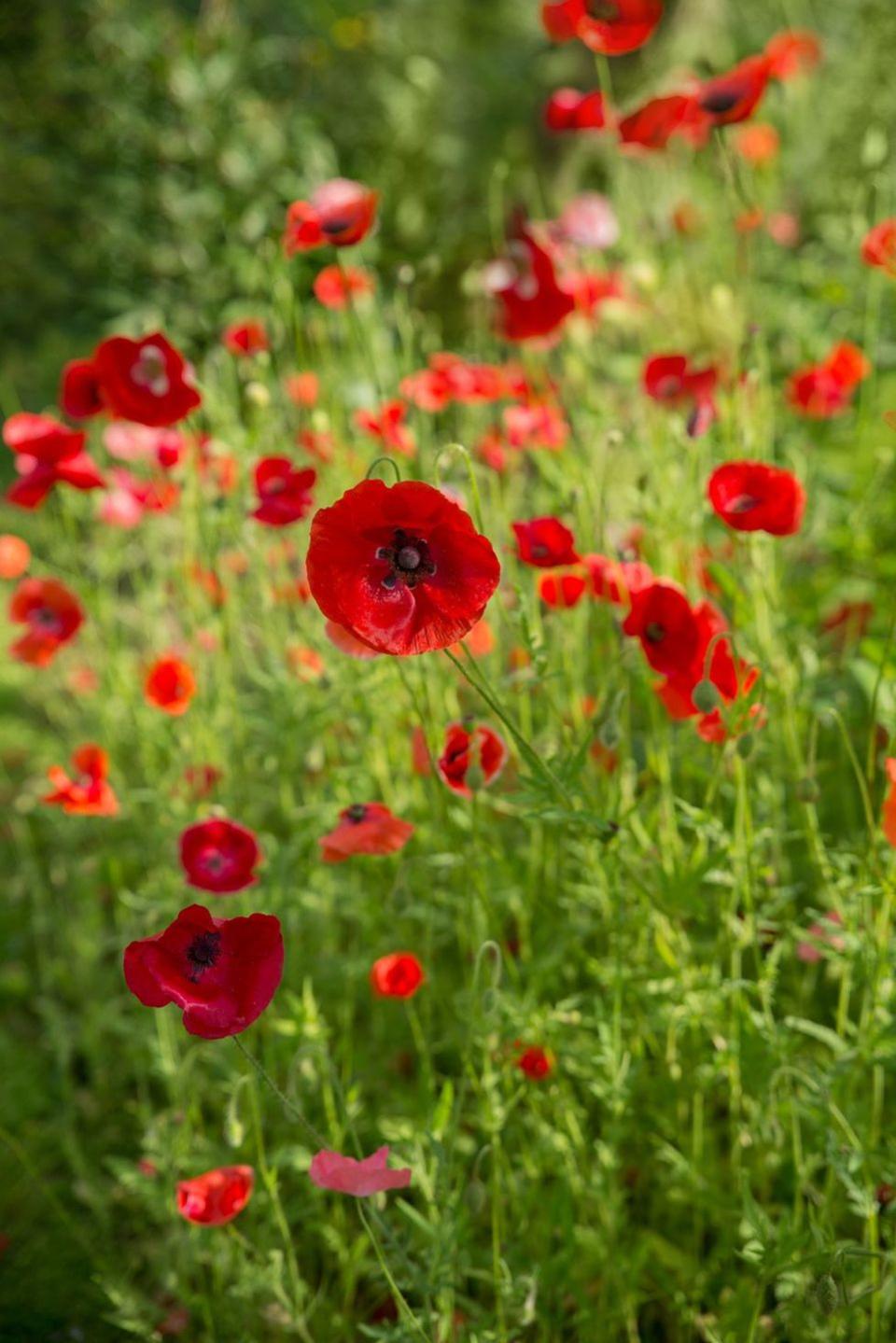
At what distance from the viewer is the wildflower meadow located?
1.36 m

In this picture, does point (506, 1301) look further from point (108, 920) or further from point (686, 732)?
point (108, 920)

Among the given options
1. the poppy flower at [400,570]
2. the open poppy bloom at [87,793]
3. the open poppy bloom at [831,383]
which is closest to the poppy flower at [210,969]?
the poppy flower at [400,570]

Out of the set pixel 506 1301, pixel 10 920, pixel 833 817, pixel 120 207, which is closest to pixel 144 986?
pixel 506 1301

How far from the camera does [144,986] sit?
1.08 meters

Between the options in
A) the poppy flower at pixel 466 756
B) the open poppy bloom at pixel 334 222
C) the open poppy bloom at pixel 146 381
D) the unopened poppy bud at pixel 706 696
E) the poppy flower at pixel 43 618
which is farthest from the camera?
the poppy flower at pixel 43 618

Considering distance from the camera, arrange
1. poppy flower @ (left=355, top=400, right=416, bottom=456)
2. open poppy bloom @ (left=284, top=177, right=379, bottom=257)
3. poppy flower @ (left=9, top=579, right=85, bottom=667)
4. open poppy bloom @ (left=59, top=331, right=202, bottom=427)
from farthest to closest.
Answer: poppy flower @ (left=9, top=579, right=85, bottom=667)
poppy flower @ (left=355, top=400, right=416, bottom=456)
open poppy bloom @ (left=284, top=177, right=379, bottom=257)
open poppy bloom @ (left=59, top=331, right=202, bottom=427)

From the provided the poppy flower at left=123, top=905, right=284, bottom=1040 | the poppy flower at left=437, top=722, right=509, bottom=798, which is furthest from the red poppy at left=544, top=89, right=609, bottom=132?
the poppy flower at left=123, top=905, right=284, bottom=1040

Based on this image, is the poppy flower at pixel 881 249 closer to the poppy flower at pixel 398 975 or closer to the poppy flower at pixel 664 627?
the poppy flower at pixel 664 627

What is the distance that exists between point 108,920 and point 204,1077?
811 mm

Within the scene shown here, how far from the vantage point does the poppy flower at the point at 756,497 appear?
53.7 inches

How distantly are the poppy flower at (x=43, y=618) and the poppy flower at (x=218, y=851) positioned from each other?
73 cm

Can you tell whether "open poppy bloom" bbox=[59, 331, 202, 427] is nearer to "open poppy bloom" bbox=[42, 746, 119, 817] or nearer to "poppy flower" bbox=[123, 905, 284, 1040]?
"open poppy bloom" bbox=[42, 746, 119, 817]

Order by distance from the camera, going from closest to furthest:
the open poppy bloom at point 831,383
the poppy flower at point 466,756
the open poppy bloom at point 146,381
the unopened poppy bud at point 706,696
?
Result: the unopened poppy bud at point 706,696, the poppy flower at point 466,756, the open poppy bloom at point 146,381, the open poppy bloom at point 831,383

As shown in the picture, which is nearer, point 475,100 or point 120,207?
point 120,207
